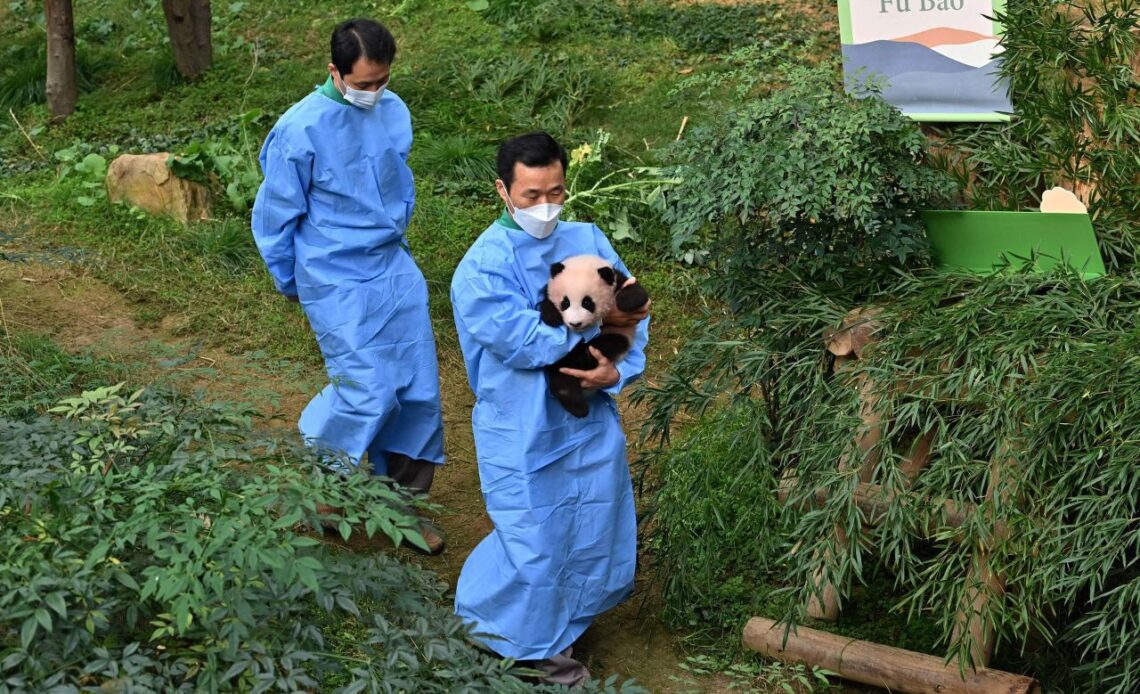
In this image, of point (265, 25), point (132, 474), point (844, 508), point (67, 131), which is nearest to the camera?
point (132, 474)

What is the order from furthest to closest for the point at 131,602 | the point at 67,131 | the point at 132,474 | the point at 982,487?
the point at 67,131, the point at 982,487, the point at 132,474, the point at 131,602

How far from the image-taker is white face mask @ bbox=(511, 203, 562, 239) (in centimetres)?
373

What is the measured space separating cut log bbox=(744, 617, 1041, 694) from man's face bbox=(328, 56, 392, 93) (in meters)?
2.20

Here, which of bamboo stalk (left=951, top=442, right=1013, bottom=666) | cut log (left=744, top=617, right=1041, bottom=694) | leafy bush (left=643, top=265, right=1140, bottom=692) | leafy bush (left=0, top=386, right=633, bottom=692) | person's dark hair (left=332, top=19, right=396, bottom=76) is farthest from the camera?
person's dark hair (left=332, top=19, right=396, bottom=76)

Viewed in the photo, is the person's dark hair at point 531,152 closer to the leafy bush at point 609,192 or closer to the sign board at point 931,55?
the sign board at point 931,55

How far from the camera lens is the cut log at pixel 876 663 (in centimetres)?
356

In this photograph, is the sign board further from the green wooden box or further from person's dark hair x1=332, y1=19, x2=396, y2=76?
person's dark hair x1=332, y1=19, x2=396, y2=76

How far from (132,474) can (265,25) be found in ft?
25.2

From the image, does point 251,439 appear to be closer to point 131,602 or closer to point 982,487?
point 131,602

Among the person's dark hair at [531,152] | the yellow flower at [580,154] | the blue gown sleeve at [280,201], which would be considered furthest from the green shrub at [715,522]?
the yellow flower at [580,154]

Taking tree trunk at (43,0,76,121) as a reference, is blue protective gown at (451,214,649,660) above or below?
below

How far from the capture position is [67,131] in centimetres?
879

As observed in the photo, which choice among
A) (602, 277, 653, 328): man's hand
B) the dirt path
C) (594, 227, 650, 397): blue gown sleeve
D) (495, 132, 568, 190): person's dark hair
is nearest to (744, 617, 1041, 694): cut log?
the dirt path

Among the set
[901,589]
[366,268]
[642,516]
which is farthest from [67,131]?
[901,589]
